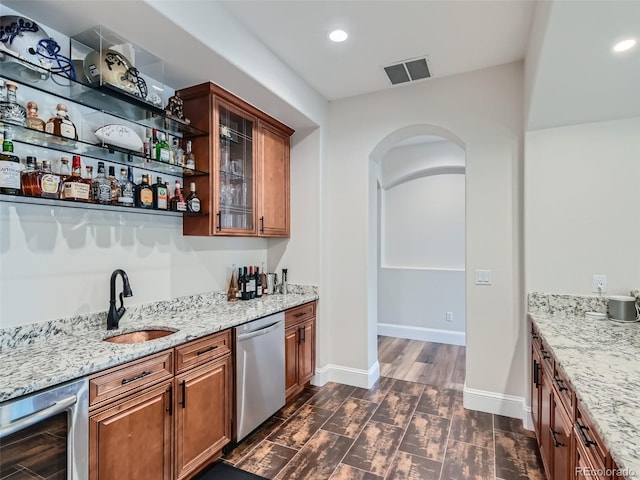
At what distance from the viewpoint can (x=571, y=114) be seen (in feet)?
7.72

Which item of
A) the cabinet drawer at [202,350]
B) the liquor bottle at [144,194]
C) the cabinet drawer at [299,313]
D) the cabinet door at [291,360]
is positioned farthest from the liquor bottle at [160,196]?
the cabinet door at [291,360]

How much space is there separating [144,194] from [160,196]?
0.37ft

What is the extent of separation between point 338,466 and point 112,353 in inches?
60.8

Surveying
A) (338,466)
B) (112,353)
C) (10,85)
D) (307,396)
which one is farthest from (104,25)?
(307,396)

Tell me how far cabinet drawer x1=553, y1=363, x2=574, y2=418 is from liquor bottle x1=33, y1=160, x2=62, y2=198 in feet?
8.22

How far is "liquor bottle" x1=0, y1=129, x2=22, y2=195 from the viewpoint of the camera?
62.1 inches

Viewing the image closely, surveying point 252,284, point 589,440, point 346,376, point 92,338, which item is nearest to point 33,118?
point 92,338

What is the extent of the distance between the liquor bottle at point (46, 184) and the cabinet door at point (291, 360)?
6.19ft

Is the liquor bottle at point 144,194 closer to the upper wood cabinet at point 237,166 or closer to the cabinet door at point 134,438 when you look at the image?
the upper wood cabinet at point 237,166

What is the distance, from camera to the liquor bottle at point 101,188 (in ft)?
6.40

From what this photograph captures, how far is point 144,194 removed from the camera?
221cm

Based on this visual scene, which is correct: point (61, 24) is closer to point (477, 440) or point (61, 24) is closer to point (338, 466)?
point (338, 466)

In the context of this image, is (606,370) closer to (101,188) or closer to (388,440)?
(388,440)

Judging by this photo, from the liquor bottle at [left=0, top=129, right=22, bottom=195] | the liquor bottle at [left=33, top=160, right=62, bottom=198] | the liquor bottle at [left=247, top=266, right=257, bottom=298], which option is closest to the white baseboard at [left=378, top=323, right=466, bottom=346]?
the liquor bottle at [left=247, top=266, right=257, bottom=298]
